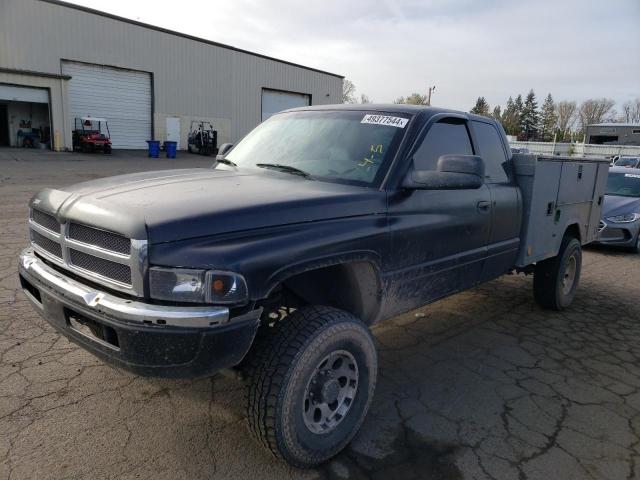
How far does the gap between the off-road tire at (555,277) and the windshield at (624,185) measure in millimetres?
5272

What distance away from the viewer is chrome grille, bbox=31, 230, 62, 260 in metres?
2.66

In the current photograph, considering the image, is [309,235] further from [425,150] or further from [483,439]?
[483,439]

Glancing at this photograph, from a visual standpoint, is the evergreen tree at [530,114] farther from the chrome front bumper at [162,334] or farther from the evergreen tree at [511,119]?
the chrome front bumper at [162,334]

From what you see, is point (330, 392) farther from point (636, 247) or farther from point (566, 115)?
point (566, 115)

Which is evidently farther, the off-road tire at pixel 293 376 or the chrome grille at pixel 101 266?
the off-road tire at pixel 293 376

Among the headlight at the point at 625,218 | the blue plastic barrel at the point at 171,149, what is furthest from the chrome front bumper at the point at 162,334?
the blue plastic barrel at the point at 171,149

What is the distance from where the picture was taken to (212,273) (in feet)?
7.00

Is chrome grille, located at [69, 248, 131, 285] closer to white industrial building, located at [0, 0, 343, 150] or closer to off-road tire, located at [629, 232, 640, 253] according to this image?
off-road tire, located at [629, 232, 640, 253]

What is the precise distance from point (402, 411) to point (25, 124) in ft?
104

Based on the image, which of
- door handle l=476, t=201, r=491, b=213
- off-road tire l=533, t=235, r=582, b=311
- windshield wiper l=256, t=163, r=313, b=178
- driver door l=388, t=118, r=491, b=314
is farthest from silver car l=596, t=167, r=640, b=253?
windshield wiper l=256, t=163, r=313, b=178

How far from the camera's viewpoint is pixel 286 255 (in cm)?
238

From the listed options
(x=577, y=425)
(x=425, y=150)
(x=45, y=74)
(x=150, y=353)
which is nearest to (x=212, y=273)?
(x=150, y=353)

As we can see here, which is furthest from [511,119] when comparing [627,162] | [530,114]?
[627,162]

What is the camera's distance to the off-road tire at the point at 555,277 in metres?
5.16
